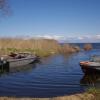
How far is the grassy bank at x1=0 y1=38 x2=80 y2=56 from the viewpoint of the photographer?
5162 cm

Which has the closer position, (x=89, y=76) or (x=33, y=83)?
(x=33, y=83)

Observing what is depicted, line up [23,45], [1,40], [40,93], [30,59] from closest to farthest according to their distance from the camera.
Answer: [40,93] < [30,59] < [1,40] < [23,45]

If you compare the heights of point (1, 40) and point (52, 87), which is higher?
point (1, 40)

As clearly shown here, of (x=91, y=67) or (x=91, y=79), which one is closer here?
(x=91, y=79)

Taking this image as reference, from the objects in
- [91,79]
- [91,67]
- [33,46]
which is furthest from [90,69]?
[33,46]

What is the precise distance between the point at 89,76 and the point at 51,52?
3394 cm

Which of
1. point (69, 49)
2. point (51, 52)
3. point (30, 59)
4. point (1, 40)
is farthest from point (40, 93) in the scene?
point (69, 49)

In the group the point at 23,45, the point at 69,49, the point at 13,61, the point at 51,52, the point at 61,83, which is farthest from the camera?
the point at 69,49

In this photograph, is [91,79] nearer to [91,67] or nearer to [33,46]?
[91,67]

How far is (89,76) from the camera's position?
2581cm

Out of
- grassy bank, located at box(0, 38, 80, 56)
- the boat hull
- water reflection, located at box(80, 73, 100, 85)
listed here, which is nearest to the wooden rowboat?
the boat hull

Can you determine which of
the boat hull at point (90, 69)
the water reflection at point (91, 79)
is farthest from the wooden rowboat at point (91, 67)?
the water reflection at point (91, 79)

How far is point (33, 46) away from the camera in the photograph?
56.9 metres

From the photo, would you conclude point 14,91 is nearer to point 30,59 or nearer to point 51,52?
point 30,59
